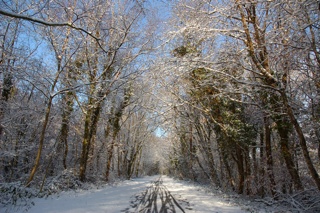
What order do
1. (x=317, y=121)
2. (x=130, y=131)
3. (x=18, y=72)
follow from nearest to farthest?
1. (x=317, y=121)
2. (x=18, y=72)
3. (x=130, y=131)

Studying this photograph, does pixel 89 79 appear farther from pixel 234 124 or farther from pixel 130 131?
pixel 130 131

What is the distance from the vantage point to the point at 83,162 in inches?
516

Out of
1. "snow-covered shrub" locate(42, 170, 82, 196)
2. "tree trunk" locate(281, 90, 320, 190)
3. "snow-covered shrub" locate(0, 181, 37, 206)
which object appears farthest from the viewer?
"snow-covered shrub" locate(42, 170, 82, 196)

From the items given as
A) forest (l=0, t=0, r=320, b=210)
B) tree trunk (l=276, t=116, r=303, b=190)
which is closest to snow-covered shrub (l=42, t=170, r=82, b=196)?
forest (l=0, t=0, r=320, b=210)

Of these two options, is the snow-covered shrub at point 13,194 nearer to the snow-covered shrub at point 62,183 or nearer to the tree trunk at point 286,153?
the snow-covered shrub at point 62,183

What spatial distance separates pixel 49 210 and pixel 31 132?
1283cm

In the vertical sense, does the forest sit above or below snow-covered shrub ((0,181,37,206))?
above

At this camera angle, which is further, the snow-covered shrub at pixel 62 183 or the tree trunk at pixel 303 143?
the snow-covered shrub at pixel 62 183

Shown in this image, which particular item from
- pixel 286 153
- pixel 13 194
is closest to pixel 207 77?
pixel 286 153

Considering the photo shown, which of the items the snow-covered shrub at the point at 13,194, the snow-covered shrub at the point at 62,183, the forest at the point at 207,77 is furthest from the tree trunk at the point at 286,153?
the snow-covered shrub at the point at 62,183

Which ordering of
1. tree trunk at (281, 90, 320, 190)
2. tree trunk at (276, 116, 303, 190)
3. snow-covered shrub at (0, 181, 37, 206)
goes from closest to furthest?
tree trunk at (281, 90, 320, 190) → tree trunk at (276, 116, 303, 190) → snow-covered shrub at (0, 181, 37, 206)

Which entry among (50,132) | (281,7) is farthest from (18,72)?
(50,132)

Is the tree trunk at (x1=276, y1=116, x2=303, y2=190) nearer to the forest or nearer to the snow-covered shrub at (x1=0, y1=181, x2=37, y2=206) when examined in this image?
the forest

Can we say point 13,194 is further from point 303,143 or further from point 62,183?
point 303,143
